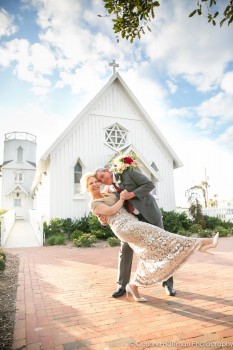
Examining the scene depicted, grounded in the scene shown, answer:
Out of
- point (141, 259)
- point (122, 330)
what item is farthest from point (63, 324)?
point (141, 259)

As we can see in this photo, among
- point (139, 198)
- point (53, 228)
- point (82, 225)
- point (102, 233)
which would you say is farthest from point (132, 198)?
point (82, 225)

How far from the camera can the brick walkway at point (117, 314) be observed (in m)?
2.52

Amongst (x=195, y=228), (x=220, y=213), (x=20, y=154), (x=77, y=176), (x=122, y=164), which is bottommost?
(x=195, y=228)

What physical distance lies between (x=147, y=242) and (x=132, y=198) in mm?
727

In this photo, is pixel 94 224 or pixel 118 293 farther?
pixel 94 224

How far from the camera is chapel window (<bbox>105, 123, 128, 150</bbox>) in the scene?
14.8 m

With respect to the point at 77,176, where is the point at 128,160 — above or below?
below

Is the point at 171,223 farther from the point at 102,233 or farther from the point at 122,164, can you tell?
the point at 122,164

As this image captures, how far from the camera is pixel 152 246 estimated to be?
3.38 metres

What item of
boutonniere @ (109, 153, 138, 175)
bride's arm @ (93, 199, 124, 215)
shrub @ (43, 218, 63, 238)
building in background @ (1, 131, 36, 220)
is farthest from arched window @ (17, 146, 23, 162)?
bride's arm @ (93, 199, 124, 215)

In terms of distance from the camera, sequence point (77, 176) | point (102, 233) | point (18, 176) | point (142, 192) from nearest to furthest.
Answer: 1. point (142, 192)
2. point (102, 233)
3. point (77, 176)
4. point (18, 176)

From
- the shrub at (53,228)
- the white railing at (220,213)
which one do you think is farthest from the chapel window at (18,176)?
the white railing at (220,213)

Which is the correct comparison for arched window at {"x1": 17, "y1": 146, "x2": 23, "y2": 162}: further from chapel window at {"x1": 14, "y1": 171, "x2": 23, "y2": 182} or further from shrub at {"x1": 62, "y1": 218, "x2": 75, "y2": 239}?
shrub at {"x1": 62, "y1": 218, "x2": 75, "y2": 239}

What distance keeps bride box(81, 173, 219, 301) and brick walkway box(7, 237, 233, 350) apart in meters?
0.47
